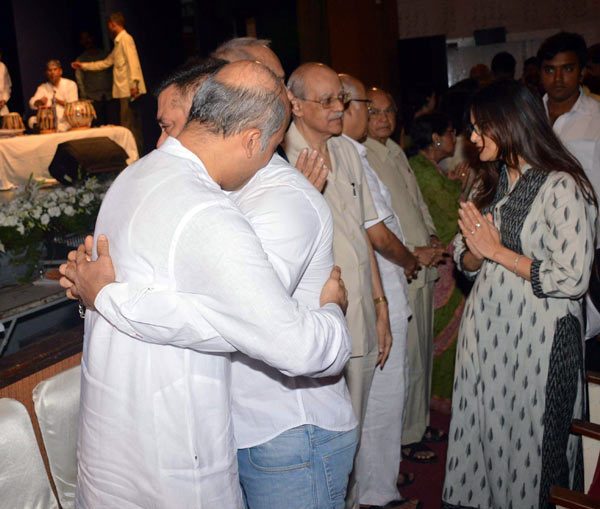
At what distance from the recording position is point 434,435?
3762 millimetres

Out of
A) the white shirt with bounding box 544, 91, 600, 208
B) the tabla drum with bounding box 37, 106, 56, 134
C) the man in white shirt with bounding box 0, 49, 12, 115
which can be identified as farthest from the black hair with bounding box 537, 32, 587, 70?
the man in white shirt with bounding box 0, 49, 12, 115

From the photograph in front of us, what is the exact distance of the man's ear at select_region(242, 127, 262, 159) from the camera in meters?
1.36

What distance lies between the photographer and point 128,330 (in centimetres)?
133

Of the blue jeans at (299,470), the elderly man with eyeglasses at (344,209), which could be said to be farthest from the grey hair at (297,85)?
the blue jeans at (299,470)

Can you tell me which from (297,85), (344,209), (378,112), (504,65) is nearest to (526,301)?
(344,209)

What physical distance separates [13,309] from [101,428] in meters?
1.41

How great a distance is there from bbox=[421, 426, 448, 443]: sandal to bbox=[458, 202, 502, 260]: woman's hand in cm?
149

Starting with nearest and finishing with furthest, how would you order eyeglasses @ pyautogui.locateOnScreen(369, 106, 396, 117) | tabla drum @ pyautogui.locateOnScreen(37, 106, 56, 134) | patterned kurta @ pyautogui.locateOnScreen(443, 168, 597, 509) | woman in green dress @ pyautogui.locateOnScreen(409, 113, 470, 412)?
patterned kurta @ pyautogui.locateOnScreen(443, 168, 597, 509)
eyeglasses @ pyautogui.locateOnScreen(369, 106, 396, 117)
woman in green dress @ pyautogui.locateOnScreen(409, 113, 470, 412)
tabla drum @ pyautogui.locateOnScreen(37, 106, 56, 134)

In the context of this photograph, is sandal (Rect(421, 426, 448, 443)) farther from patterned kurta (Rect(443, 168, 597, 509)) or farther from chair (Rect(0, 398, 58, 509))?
chair (Rect(0, 398, 58, 509))

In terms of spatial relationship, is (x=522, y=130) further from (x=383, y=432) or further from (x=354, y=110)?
(x=383, y=432)

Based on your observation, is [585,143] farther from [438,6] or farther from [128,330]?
[438,6]

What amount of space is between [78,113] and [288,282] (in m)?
7.83

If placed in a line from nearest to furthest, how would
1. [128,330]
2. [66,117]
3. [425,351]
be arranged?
1. [128,330]
2. [425,351]
3. [66,117]

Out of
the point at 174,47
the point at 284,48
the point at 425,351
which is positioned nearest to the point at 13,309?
the point at 425,351
